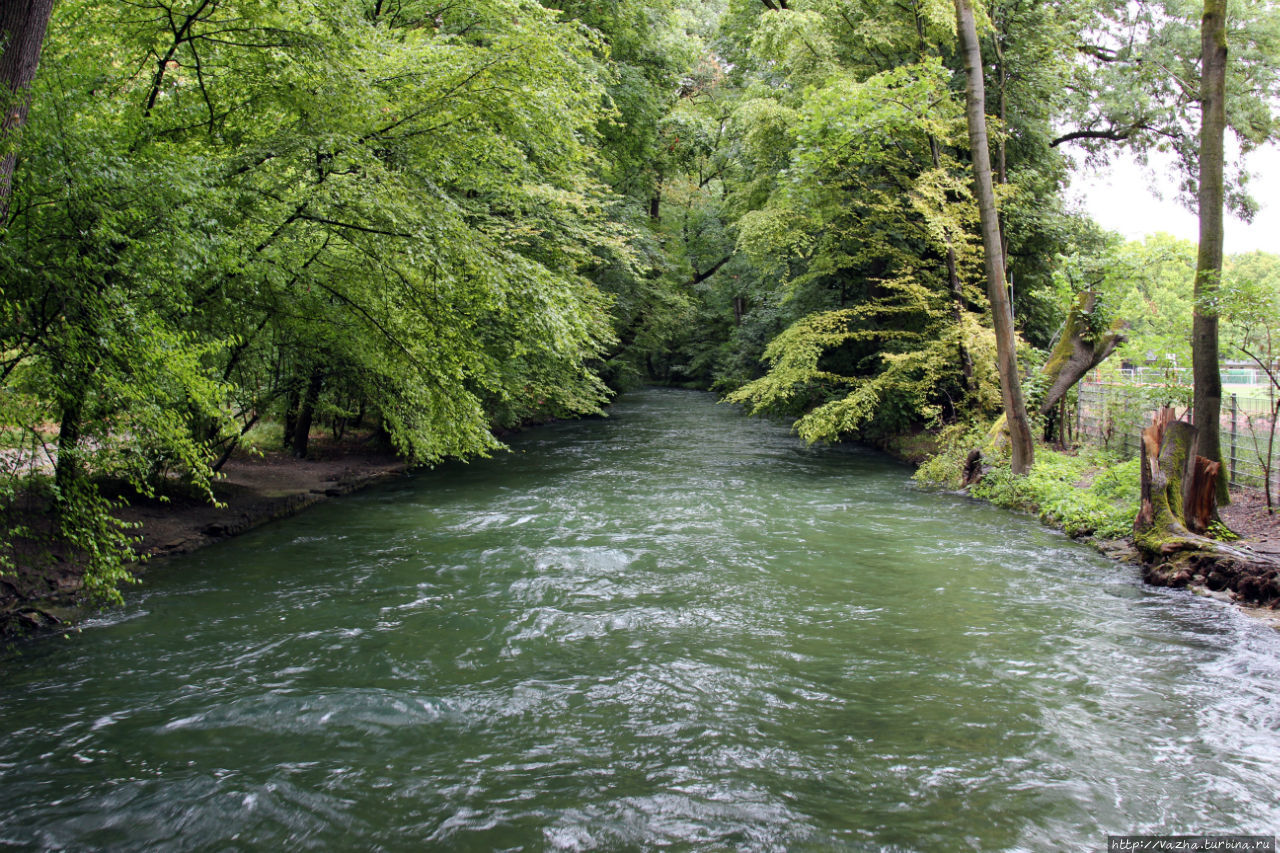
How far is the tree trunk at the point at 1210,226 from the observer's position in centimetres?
→ 827

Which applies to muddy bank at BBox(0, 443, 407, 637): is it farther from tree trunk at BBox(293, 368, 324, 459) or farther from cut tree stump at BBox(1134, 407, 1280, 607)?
cut tree stump at BBox(1134, 407, 1280, 607)

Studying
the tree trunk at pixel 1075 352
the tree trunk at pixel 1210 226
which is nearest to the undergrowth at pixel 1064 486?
the tree trunk at pixel 1075 352

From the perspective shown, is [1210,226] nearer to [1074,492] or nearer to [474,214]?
[1074,492]

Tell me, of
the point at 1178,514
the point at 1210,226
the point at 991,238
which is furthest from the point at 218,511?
the point at 1210,226

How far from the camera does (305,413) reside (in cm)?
1472

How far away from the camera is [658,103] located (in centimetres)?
2436

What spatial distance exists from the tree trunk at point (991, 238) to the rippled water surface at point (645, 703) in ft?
10.2

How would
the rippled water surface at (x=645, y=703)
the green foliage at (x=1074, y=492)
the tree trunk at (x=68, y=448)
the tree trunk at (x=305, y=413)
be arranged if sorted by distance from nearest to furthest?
the rippled water surface at (x=645, y=703), the tree trunk at (x=68, y=448), the green foliage at (x=1074, y=492), the tree trunk at (x=305, y=413)

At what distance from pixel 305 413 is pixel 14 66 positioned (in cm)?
979

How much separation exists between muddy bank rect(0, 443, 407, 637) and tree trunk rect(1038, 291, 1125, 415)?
13.0m

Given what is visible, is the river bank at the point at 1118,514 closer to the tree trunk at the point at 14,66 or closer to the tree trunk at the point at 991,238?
the tree trunk at the point at 991,238

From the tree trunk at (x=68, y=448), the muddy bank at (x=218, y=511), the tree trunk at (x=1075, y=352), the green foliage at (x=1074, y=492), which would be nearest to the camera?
the tree trunk at (x=68, y=448)

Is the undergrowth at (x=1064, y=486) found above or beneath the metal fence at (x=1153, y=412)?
beneath

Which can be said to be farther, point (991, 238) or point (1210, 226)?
point (991, 238)
